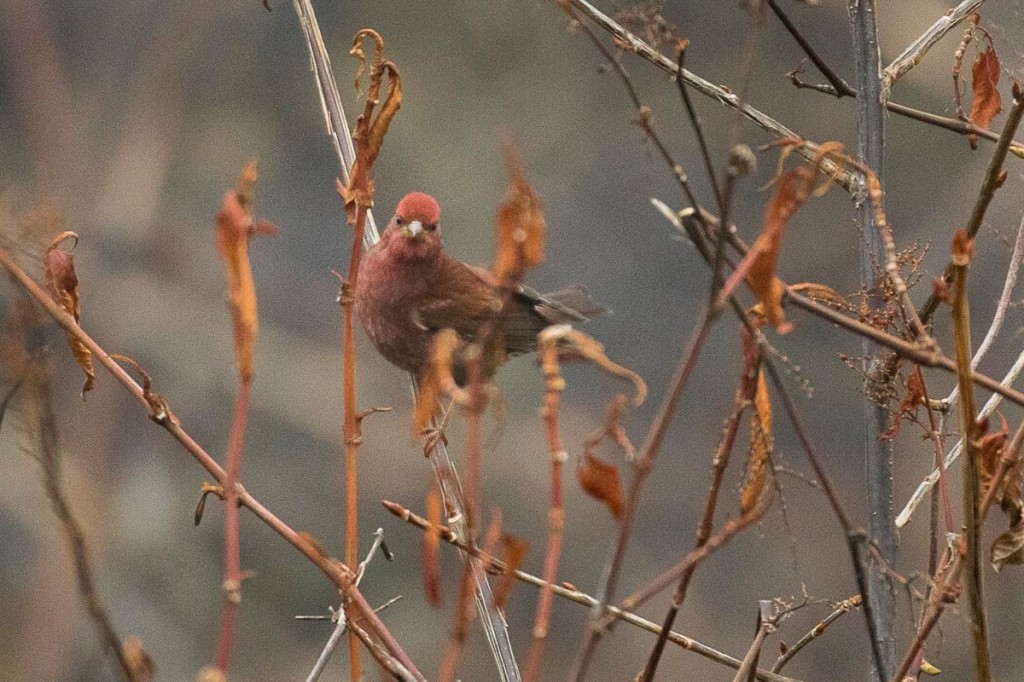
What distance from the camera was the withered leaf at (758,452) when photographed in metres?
0.98

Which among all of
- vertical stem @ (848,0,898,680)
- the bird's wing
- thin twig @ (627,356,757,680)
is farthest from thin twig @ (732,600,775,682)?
the bird's wing

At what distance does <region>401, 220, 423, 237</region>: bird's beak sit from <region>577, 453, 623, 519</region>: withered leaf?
1.85 meters

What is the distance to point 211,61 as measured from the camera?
267 inches

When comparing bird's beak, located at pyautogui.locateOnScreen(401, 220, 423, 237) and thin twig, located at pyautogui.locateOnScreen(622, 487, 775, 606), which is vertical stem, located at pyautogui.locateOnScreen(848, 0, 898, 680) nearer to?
thin twig, located at pyautogui.locateOnScreen(622, 487, 775, 606)

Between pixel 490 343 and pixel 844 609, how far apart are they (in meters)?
0.63

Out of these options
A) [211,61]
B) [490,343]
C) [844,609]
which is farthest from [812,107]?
[490,343]

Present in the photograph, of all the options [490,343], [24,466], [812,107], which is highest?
[812,107]

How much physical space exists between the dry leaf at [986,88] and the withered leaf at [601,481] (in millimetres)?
821

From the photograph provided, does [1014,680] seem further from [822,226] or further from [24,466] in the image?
[24,466]

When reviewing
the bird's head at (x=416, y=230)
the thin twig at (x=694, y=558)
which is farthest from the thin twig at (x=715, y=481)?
the bird's head at (x=416, y=230)

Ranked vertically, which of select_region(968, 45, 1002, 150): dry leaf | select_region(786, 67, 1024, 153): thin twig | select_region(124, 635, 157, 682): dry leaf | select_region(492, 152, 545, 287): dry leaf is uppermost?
select_region(968, 45, 1002, 150): dry leaf

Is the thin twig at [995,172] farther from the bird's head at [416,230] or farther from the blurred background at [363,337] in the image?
the blurred background at [363,337]

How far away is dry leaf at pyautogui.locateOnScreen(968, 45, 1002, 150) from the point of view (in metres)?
1.45

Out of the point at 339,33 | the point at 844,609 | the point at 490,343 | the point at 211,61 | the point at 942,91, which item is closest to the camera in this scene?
the point at 490,343
